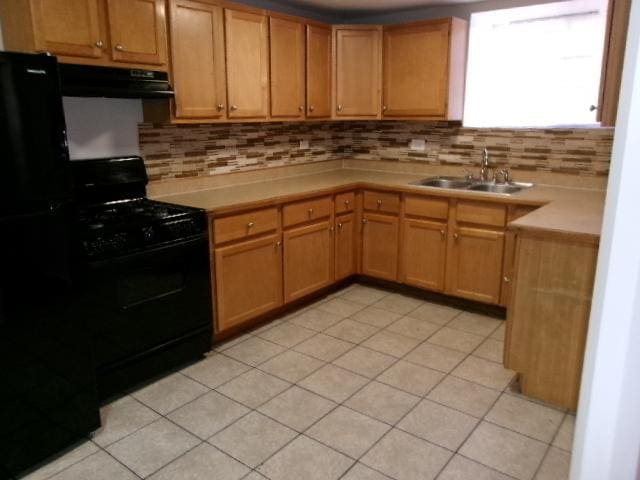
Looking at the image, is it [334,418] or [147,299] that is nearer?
[334,418]

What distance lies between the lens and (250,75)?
10.8 ft

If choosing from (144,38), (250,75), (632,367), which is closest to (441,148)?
(250,75)

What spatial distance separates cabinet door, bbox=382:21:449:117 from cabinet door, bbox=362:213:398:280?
0.85 m

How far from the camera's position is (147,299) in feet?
8.29

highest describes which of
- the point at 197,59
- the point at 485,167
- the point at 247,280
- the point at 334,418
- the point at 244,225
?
the point at 197,59

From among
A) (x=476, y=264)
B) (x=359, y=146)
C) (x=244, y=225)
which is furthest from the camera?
(x=359, y=146)

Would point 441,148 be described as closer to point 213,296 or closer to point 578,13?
point 578,13

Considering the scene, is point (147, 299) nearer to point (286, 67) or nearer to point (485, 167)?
point (286, 67)

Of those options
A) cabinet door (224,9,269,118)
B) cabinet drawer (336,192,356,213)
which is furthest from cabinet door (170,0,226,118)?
cabinet drawer (336,192,356,213)

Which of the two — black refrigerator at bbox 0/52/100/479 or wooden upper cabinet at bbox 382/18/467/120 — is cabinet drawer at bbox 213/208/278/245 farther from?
wooden upper cabinet at bbox 382/18/467/120

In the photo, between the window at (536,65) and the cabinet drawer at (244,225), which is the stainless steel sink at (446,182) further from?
the cabinet drawer at (244,225)

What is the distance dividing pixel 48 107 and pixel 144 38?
93cm

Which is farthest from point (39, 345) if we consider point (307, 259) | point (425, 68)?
point (425, 68)

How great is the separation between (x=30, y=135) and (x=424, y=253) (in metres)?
2.63
